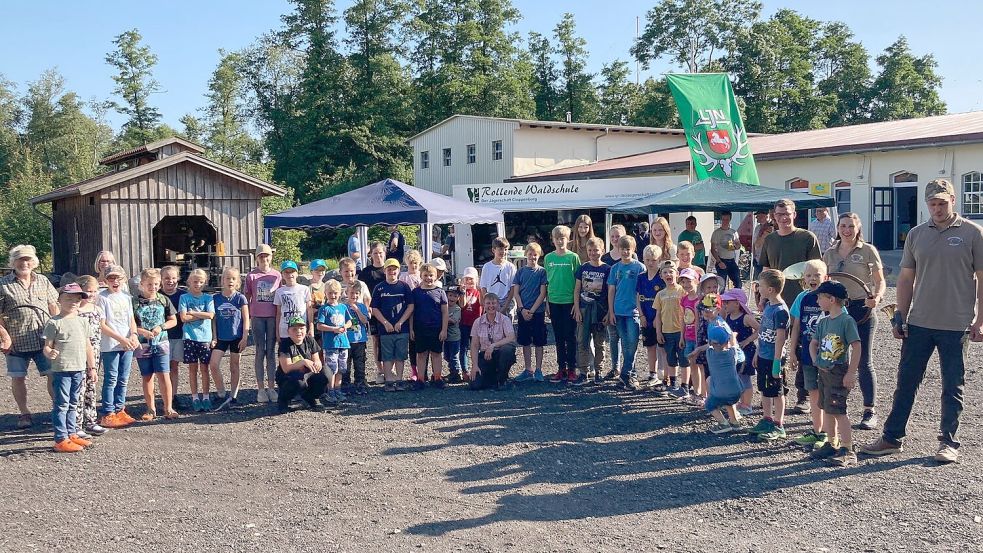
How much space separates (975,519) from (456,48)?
52.0 metres

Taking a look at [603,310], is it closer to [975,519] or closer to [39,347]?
[975,519]

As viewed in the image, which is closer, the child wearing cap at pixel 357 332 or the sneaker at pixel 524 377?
the child wearing cap at pixel 357 332

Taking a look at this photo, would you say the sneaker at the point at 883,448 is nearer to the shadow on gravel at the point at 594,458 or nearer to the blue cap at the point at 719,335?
the shadow on gravel at the point at 594,458

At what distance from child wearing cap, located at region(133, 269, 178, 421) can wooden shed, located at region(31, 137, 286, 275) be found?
1161 centimetres

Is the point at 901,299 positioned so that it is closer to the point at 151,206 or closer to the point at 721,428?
the point at 721,428

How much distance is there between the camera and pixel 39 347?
23.9 ft

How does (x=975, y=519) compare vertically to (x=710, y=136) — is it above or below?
below

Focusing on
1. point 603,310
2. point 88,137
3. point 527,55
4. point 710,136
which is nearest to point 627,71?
point 527,55

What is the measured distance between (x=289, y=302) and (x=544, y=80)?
5237 centimetres

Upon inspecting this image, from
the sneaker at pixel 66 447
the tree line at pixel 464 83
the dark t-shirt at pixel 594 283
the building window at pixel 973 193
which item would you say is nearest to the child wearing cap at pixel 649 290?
the dark t-shirt at pixel 594 283

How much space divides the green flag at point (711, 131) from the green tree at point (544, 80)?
4329cm

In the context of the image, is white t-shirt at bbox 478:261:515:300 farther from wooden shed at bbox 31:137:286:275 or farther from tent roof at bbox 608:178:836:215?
wooden shed at bbox 31:137:286:275

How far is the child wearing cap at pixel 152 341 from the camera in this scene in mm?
7945

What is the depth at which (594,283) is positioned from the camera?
925cm
